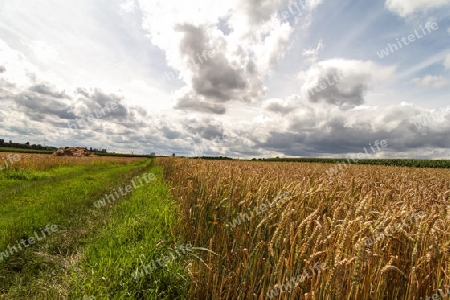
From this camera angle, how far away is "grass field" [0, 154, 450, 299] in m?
2.28

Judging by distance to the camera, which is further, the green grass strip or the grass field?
the green grass strip

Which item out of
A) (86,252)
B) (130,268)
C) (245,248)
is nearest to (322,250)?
(245,248)

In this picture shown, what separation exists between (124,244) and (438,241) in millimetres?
4879

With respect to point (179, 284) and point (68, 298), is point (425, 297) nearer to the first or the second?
point (179, 284)

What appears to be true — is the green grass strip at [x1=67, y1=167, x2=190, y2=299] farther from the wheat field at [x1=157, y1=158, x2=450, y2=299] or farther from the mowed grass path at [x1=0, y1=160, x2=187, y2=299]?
the wheat field at [x1=157, y1=158, x2=450, y2=299]

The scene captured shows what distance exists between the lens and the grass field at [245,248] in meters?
2.28

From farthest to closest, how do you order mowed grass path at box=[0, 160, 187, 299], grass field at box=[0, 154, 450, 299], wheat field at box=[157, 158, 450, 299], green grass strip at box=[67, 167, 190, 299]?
mowed grass path at box=[0, 160, 187, 299]
green grass strip at box=[67, 167, 190, 299]
grass field at box=[0, 154, 450, 299]
wheat field at box=[157, 158, 450, 299]

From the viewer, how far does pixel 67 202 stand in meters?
9.52

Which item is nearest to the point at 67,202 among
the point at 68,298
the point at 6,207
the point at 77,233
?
the point at 6,207

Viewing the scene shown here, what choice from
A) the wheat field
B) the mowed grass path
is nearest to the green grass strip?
the mowed grass path

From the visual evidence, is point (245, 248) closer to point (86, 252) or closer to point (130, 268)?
point (130, 268)

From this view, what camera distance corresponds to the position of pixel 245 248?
317 centimetres

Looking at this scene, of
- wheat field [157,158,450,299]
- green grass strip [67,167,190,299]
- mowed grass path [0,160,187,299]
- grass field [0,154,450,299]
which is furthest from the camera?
mowed grass path [0,160,187,299]

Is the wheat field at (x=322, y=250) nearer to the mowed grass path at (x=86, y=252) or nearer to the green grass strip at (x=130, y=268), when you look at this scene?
the green grass strip at (x=130, y=268)
